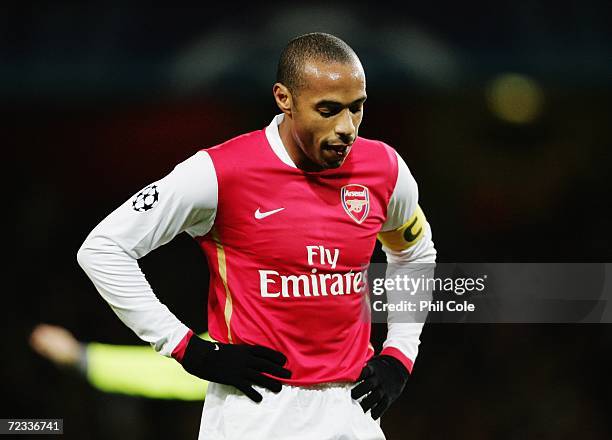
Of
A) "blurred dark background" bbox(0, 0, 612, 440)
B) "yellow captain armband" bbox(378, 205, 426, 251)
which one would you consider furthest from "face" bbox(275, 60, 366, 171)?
"blurred dark background" bbox(0, 0, 612, 440)

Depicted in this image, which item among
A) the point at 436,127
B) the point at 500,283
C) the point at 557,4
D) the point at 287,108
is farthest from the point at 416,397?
the point at 287,108

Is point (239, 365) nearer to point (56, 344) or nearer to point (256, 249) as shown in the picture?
point (256, 249)

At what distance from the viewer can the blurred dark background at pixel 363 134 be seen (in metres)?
3.68

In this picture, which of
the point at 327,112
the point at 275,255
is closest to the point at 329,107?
the point at 327,112

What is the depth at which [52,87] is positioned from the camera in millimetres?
3805

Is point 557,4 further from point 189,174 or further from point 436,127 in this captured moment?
point 189,174

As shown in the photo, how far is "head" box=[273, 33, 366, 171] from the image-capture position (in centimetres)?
194

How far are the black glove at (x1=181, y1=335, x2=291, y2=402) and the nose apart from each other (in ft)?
1.54

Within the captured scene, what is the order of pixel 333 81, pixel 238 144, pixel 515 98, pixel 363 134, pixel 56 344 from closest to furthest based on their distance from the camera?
pixel 333 81 < pixel 238 144 < pixel 56 344 < pixel 363 134 < pixel 515 98

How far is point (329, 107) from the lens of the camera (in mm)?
1947

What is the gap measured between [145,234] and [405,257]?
0.72 m

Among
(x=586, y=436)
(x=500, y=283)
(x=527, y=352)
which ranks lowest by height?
(x=586, y=436)

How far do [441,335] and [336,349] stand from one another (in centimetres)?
182

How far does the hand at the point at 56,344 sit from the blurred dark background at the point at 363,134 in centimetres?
5
